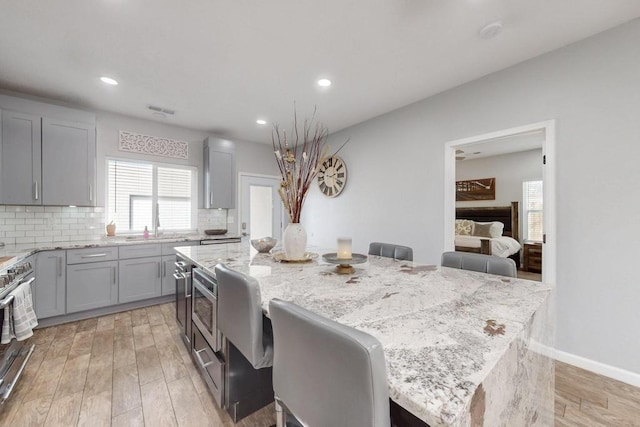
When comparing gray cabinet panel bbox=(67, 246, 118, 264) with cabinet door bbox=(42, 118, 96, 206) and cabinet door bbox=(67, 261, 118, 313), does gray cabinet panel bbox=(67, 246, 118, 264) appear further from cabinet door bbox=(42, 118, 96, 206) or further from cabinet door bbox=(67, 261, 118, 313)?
cabinet door bbox=(42, 118, 96, 206)

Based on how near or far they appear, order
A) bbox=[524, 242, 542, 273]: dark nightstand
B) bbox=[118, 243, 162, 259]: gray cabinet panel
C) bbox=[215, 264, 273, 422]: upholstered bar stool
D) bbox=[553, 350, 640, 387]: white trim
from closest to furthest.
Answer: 1. bbox=[215, 264, 273, 422]: upholstered bar stool
2. bbox=[553, 350, 640, 387]: white trim
3. bbox=[118, 243, 162, 259]: gray cabinet panel
4. bbox=[524, 242, 542, 273]: dark nightstand

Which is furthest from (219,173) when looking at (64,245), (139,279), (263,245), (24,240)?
(263,245)

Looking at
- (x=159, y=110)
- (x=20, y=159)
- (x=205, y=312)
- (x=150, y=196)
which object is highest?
(x=159, y=110)

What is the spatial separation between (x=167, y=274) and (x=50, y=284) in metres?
1.12

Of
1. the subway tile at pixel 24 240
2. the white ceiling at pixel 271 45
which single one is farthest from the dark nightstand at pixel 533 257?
the subway tile at pixel 24 240

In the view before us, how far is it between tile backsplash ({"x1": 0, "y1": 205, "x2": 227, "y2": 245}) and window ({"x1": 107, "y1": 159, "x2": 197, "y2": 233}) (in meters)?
0.22

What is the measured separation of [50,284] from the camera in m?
2.85

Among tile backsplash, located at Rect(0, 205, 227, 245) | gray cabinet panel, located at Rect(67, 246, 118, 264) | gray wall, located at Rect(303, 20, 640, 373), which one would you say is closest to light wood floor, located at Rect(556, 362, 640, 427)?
gray wall, located at Rect(303, 20, 640, 373)

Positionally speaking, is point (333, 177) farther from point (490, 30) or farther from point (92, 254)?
point (92, 254)

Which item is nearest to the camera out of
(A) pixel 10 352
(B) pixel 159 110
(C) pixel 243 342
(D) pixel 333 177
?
(C) pixel 243 342

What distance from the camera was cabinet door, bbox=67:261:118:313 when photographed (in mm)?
2975

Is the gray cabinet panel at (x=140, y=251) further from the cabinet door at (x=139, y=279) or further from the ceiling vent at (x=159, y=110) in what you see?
the ceiling vent at (x=159, y=110)

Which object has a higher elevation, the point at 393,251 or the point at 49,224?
the point at 49,224

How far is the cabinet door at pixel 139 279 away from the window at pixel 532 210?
685cm
